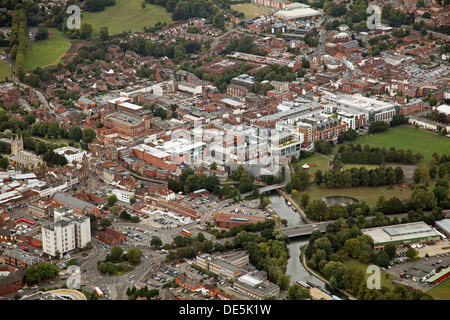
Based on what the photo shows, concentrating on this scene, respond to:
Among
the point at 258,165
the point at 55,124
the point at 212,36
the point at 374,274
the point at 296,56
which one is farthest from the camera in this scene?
the point at 212,36

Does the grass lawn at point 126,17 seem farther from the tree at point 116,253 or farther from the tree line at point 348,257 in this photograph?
the tree line at point 348,257

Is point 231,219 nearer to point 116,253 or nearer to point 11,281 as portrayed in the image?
point 116,253

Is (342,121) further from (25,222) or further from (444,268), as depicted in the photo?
(25,222)

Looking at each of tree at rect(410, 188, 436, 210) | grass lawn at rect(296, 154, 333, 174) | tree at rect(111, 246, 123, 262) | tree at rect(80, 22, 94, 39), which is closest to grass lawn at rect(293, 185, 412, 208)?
tree at rect(410, 188, 436, 210)

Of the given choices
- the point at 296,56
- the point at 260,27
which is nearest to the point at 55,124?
the point at 296,56

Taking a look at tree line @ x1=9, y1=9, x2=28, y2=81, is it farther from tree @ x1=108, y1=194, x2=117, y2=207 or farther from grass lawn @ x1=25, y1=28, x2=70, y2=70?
tree @ x1=108, y1=194, x2=117, y2=207

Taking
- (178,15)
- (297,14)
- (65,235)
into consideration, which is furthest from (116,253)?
(297,14)

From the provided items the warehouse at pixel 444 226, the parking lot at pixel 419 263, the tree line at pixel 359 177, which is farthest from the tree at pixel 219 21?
the parking lot at pixel 419 263
